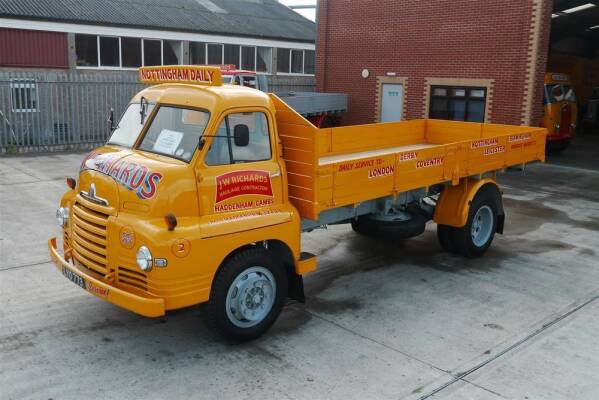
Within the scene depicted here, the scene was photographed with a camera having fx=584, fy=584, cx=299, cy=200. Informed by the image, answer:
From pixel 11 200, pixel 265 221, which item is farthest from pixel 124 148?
pixel 11 200

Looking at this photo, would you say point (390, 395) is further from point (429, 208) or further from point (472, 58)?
point (472, 58)

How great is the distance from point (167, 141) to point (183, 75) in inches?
33.7

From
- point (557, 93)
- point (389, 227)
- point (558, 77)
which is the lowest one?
point (389, 227)

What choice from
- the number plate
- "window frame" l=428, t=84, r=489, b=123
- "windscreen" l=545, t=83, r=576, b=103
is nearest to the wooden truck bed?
the number plate

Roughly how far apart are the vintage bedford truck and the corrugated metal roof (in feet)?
65.1

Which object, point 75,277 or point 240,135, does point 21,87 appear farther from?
point 240,135

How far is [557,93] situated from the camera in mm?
19359

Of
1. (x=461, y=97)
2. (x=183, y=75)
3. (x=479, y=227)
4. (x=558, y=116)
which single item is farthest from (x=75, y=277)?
(x=558, y=116)

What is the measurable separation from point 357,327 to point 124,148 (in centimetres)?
310

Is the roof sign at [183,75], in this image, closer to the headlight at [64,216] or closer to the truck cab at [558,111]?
the headlight at [64,216]

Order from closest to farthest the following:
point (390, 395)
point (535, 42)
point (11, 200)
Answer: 1. point (390, 395)
2. point (11, 200)
3. point (535, 42)

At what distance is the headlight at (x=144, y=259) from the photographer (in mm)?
5031

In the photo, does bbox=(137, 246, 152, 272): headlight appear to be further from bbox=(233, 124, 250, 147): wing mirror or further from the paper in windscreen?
bbox=(233, 124, 250, 147): wing mirror

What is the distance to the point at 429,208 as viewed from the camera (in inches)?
336
